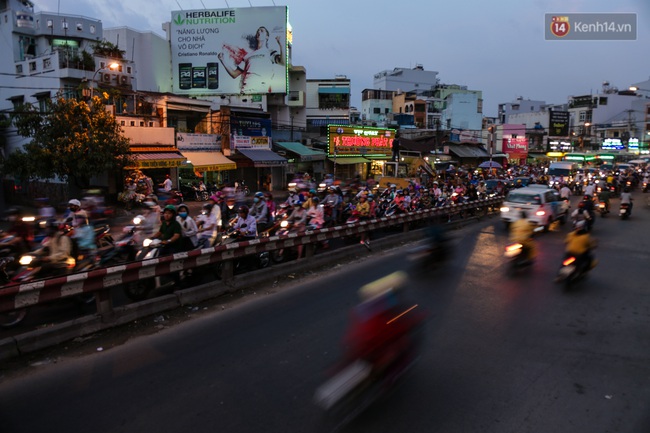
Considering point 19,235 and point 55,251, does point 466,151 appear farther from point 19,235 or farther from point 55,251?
point 55,251

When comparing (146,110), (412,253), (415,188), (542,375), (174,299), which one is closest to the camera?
(542,375)

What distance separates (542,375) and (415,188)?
16.7 metres

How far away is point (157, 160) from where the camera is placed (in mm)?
23828

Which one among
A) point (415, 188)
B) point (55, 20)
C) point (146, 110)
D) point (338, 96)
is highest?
point (55, 20)

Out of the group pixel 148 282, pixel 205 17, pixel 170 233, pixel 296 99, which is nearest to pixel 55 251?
pixel 148 282

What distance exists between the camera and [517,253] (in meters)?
10.9

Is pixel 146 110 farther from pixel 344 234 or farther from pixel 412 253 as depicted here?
pixel 412 253

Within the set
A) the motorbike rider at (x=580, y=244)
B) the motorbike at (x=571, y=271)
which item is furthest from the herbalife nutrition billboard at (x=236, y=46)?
the motorbike at (x=571, y=271)

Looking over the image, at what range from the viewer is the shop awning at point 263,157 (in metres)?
31.3

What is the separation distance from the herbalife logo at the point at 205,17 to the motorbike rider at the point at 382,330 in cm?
4041

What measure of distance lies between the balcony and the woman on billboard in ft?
14.8

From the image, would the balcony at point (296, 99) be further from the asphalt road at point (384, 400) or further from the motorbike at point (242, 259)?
the asphalt road at point (384, 400)

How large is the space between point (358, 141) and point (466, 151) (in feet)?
72.0

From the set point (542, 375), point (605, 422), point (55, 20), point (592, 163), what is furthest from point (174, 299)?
point (592, 163)
